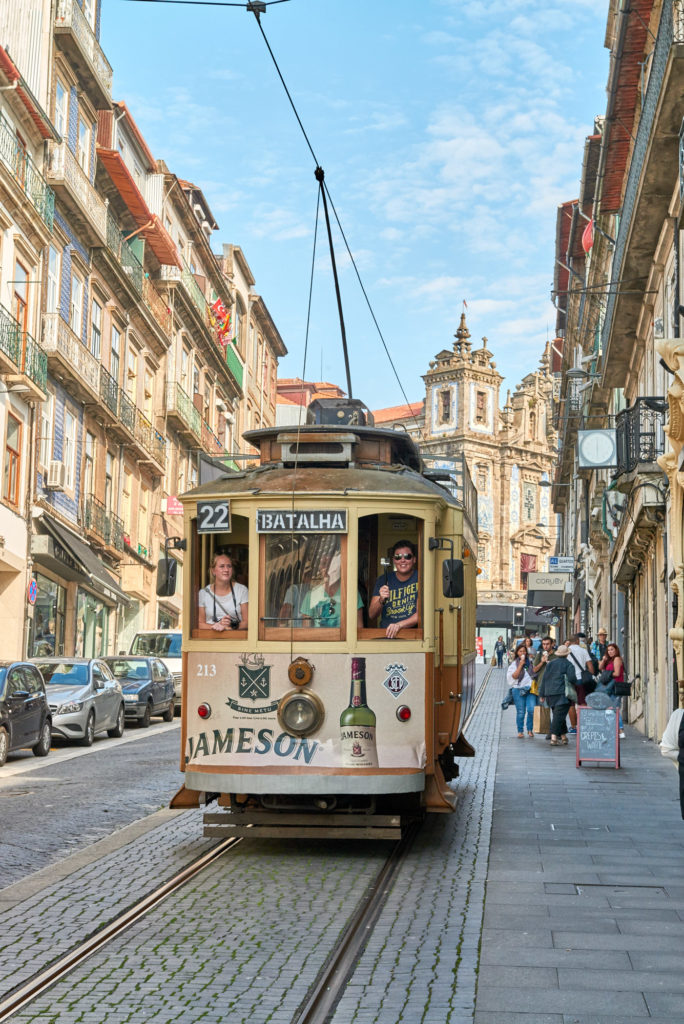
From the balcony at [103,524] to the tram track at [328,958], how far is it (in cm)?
2714

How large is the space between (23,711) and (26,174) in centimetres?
1569

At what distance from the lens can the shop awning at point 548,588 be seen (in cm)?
5356

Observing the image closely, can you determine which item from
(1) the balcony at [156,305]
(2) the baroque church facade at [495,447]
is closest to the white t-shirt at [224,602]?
(1) the balcony at [156,305]

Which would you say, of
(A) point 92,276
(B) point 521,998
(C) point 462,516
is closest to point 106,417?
(A) point 92,276

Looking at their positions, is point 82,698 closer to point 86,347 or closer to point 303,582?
point 303,582

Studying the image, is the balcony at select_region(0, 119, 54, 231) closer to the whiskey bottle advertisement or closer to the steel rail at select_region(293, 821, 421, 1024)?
the whiskey bottle advertisement

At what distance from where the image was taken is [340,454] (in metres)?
11.0

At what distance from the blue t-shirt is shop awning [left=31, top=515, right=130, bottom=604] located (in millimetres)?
21936

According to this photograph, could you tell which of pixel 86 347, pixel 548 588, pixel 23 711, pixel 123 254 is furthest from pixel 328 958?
pixel 548 588

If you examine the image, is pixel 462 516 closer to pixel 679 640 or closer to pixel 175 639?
pixel 679 640

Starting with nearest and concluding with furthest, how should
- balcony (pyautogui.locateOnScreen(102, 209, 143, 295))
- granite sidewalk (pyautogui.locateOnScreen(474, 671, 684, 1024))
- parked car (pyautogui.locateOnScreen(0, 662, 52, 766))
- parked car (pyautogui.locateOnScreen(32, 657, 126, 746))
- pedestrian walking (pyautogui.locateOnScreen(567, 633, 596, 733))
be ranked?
granite sidewalk (pyautogui.locateOnScreen(474, 671, 684, 1024))
parked car (pyautogui.locateOnScreen(0, 662, 52, 766))
pedestrian walking (pyautogui.locateOnScreen(567, 633, 596, 733))
parked car (pyautogui.locateOnScreen(32, 657, 126, 746))
balcony (pyautogui.locateOnScreen(102, 209, 143, 295))

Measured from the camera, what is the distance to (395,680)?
10242 mm

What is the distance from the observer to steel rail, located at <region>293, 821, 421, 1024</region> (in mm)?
5992

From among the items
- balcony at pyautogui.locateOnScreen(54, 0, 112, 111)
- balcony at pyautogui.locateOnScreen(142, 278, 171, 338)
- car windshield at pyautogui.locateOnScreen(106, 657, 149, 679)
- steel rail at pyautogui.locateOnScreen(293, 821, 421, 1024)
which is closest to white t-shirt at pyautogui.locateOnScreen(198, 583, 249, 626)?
steel rail at pyautogui.locateOnScreen(293, 821, 421, 1024)
